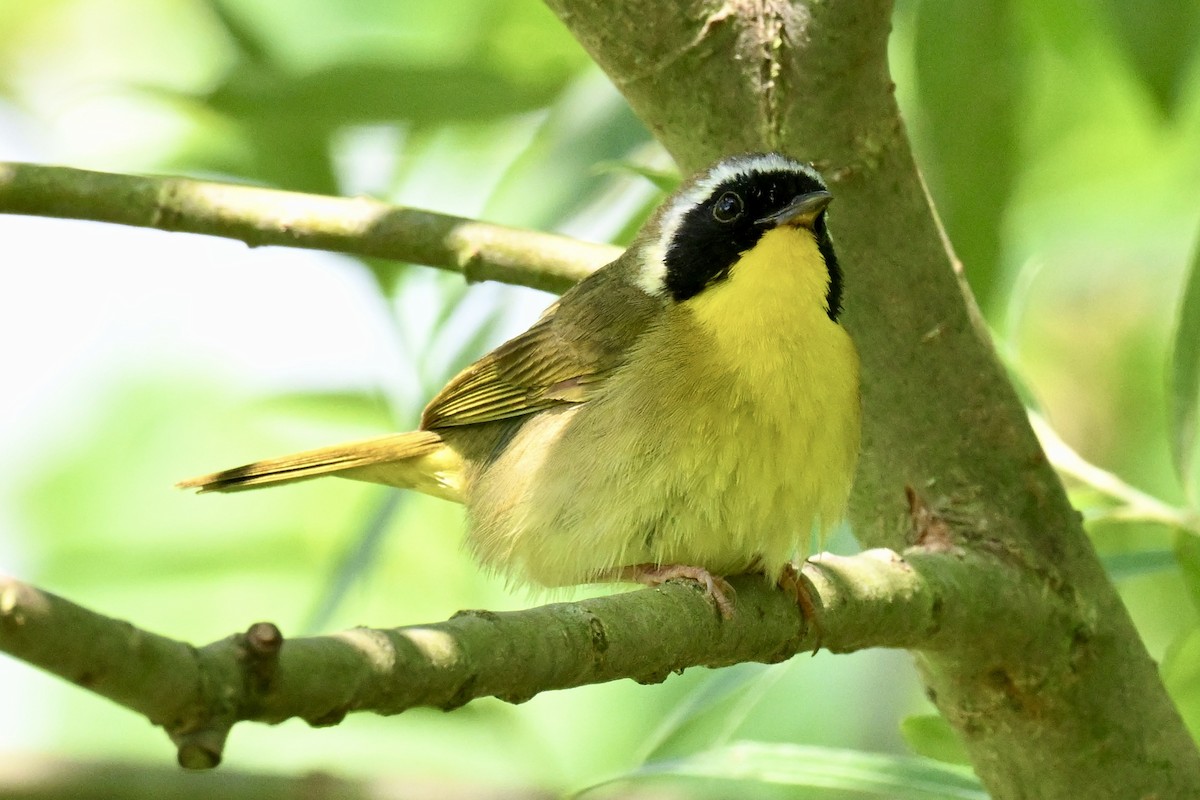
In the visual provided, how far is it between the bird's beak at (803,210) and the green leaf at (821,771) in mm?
1298

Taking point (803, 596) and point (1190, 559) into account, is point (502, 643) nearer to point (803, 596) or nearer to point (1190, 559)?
point (803, 596)

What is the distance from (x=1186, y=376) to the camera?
11.1 ft

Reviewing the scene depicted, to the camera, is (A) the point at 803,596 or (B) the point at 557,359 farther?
(B) the point at 557,359

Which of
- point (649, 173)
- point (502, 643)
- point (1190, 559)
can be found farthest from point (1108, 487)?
point (502, 643)

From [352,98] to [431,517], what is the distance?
249cm

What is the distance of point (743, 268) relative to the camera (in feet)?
11.9

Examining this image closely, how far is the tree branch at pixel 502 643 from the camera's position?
1.36 m

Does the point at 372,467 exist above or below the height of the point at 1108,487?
above

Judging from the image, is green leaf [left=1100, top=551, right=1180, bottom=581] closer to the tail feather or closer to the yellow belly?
the yellow belly

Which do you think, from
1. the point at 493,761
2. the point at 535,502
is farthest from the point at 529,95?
the point at 493,761

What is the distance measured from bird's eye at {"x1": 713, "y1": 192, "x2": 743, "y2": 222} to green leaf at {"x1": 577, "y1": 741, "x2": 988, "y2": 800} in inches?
52.8

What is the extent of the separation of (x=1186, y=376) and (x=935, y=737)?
43.2 inches

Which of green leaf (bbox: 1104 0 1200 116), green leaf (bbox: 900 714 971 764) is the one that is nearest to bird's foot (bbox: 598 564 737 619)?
green leaf (bbox: 900 714 971 764)

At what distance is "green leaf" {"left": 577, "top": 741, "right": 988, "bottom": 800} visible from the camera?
3.32 metres
